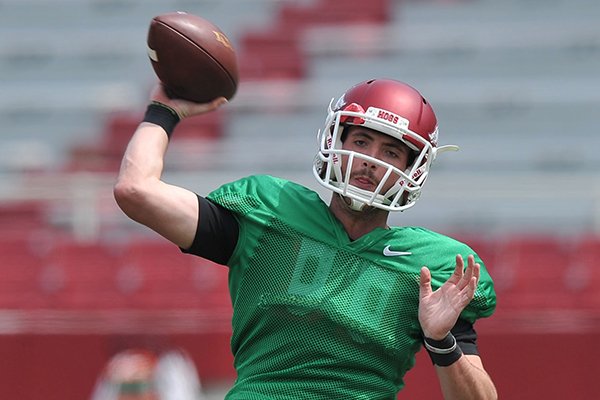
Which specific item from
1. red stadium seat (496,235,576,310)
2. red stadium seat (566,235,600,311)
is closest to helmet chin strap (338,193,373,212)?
red stadium seat (496,235,576,310)

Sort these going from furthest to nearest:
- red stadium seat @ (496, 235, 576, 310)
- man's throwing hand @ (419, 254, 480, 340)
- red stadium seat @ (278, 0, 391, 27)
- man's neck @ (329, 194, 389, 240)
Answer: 1. red stadium seat @ (278, 0, 391, 27)
2. red stadium seat @ (496, 235, 576, 310)
3. man's neck @ (329, 194, 389, 240)
4. man's throwing hand @ (419, 254, 480, 340)

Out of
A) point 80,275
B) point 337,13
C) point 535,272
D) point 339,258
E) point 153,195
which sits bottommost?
point 80,275

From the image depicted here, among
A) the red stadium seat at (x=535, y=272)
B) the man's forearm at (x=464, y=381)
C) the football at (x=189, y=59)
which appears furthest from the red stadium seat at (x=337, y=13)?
the man's forearm at (x=464, y=381)

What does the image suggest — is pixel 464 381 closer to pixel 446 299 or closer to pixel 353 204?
pixel 446 299

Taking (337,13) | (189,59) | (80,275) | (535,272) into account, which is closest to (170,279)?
(80,275)

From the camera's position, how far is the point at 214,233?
306cm

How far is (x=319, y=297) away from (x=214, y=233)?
1.01 ft

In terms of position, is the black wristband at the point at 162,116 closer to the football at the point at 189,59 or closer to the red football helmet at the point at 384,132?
the football at the point at 189,59

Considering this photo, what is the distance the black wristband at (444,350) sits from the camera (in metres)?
2.95

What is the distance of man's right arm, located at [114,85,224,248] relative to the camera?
116 inches

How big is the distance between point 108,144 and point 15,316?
458 centimetres

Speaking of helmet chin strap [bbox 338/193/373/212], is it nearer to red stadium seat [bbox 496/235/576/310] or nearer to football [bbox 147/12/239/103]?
football [bbox 147/12/239/103]

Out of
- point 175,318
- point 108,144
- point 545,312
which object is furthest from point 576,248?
point 108,144

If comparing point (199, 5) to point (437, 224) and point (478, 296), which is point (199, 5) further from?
point (478, 296)
